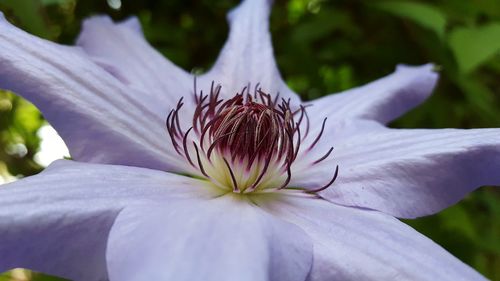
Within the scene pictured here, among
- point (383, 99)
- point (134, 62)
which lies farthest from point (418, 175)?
point (134, 62)

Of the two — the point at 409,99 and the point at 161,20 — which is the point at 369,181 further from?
the point at 161,20

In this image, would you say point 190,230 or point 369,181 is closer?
point 190,230

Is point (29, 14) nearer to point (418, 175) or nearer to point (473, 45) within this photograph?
point (418, 175)

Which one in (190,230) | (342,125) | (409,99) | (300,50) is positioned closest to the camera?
(190,230)

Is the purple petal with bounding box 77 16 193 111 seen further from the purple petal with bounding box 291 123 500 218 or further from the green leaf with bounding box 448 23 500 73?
the green leaf with bounding box 448 23 500 73

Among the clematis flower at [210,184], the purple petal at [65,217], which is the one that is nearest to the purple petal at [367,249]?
the clematis flower at [210,184]

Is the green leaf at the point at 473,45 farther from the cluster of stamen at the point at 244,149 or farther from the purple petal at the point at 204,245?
the purple petal at the point at 204,245

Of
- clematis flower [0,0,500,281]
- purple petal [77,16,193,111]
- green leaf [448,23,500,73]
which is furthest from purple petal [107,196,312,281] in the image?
green leaf [448,23,500,73]

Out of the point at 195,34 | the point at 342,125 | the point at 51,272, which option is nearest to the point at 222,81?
the point at 342,125
